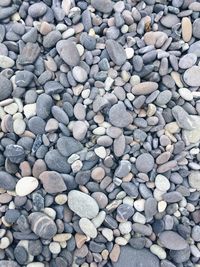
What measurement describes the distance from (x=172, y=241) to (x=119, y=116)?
15.0 inches

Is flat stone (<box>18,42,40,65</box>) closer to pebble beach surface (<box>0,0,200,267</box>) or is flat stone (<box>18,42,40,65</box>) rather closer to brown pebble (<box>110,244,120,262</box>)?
pebble beach surface (<box>0,0,200,267</box>)

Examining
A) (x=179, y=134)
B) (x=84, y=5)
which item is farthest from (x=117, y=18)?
(x=179, y=134)

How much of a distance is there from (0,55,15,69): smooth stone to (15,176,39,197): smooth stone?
0.32 meters

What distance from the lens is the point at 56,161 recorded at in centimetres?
112

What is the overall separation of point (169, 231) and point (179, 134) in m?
0.28

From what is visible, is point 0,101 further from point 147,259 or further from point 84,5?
point 147,259

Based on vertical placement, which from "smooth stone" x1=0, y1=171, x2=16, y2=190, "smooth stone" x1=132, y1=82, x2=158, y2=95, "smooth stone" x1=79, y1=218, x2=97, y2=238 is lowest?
"smooth stone" x1=79, y1=218, x2=97, y2=238

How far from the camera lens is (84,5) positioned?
122 centimetres

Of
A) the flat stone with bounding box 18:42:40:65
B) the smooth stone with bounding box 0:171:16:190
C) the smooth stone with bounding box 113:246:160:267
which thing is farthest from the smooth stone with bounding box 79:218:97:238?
the flat stone with bounding box 18:42:40:65

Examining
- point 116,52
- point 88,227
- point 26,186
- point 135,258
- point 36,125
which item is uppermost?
point 116,52

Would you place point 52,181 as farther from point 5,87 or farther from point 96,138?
point 5,87

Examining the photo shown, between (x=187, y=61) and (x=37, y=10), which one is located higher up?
(x=37, y=10)

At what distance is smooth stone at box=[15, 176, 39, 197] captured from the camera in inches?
43.3

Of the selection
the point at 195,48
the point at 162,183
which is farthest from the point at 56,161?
the point at 195,48
